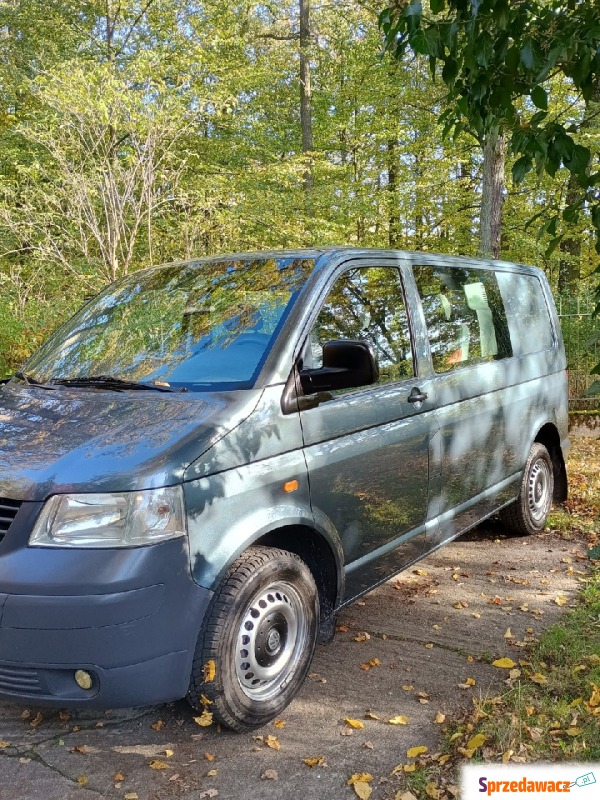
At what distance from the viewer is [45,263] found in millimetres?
11578

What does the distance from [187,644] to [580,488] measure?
17.6 feet

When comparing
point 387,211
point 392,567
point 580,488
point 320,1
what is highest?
point 320,1

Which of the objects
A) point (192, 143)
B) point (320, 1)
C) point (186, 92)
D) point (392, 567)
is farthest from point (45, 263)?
point (320, 1)

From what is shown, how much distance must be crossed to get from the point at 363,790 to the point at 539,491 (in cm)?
361

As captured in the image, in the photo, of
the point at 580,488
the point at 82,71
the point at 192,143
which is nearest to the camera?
the point at 580,488

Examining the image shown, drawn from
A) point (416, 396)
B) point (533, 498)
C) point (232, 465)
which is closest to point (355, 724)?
point (232, 465)

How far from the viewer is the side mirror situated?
3115 millimetres

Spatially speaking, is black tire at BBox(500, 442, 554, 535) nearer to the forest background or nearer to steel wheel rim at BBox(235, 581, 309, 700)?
the forest background

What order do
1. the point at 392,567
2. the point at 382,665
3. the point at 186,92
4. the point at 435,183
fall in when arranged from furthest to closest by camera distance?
the point at 435,183 → the point at 186,92 → the point at 392,567 → the point at 382,665

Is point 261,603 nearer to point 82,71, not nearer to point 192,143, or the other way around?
point 82,71

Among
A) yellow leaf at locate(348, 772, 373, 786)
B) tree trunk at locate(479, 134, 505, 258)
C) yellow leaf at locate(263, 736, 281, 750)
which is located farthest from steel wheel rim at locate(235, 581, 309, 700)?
tree trunk at locate(479, 134, 505, 258)

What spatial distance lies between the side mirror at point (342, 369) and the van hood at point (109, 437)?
293 millimetres

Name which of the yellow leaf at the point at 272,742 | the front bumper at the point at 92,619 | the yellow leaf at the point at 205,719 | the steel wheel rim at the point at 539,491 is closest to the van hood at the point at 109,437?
the front bumper at the point at 92,619

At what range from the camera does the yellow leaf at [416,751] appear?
112 inches
